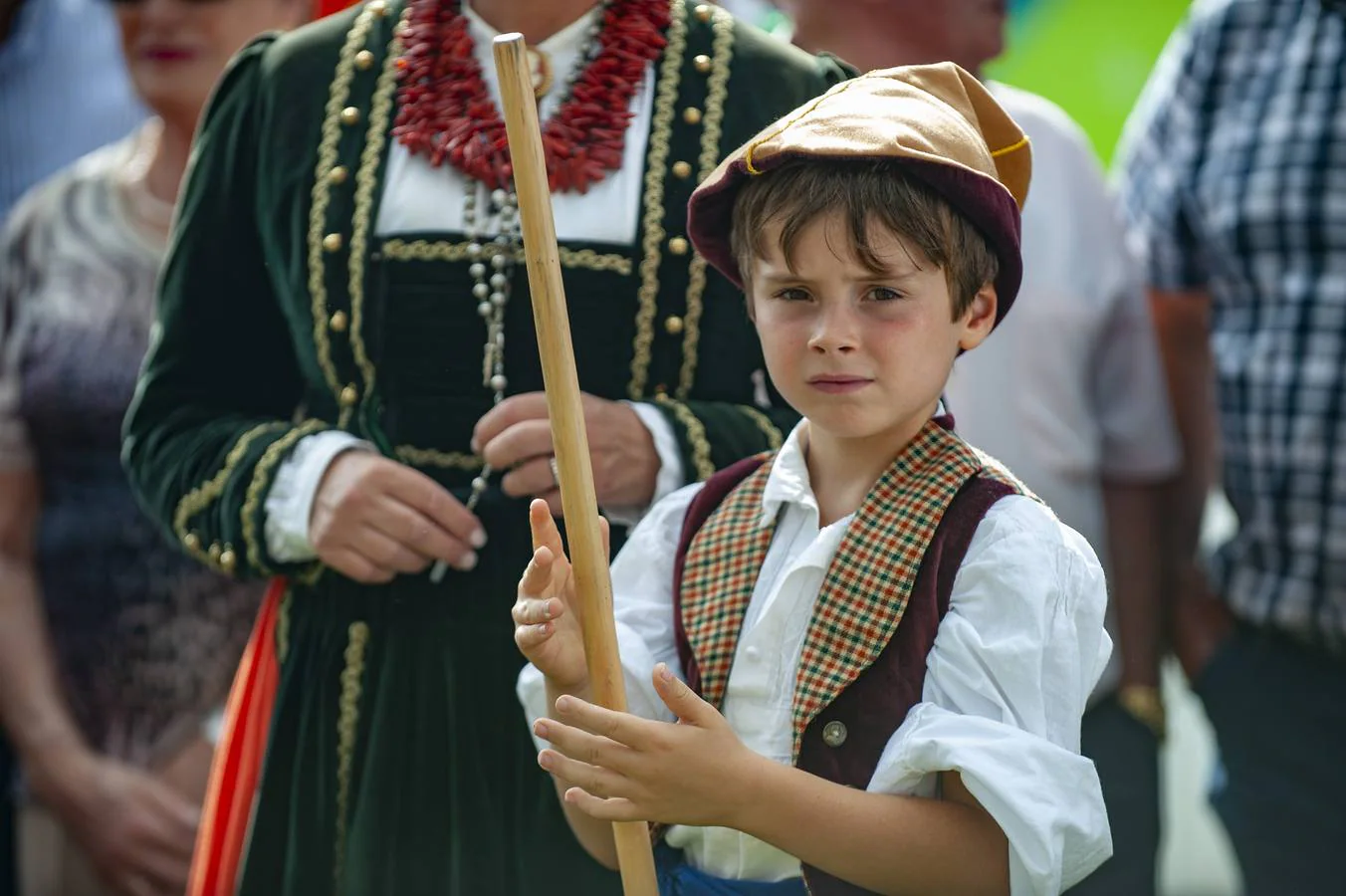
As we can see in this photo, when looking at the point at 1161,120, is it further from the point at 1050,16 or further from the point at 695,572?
the point at 695,572

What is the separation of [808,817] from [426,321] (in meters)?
0.78

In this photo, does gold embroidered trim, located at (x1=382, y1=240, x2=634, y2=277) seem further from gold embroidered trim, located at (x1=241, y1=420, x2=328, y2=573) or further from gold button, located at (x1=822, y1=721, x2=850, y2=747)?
gold button, located at (x1=822, y1=721, x2=850, y2=747)

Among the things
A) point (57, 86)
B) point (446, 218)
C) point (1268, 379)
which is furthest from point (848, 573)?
point (57, 86)

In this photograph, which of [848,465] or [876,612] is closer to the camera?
[876,612]

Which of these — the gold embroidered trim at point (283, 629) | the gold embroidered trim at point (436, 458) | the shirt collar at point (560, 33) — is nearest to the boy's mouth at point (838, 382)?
the gold embroidered trim at point (436, 458)

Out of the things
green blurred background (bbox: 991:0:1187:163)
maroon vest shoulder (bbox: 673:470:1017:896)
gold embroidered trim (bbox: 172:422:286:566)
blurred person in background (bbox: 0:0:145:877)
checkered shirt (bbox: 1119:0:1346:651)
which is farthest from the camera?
green blurred background (bbox: 991:0:1187:163)

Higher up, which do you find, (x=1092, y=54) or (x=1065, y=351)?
(x=1092, y=54)

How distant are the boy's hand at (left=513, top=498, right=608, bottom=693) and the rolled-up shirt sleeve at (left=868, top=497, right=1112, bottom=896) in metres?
0.28

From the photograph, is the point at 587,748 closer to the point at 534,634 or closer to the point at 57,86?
the point at 534,634

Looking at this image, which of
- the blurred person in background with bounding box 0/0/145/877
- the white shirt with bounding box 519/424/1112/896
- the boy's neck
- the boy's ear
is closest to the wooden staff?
the white shirt with bounding box 519/424/1112/896

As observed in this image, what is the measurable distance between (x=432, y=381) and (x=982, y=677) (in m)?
0.78

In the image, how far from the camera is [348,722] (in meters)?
2.22

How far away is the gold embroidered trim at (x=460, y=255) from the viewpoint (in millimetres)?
2150

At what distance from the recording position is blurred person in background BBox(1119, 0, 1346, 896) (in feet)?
10.3
